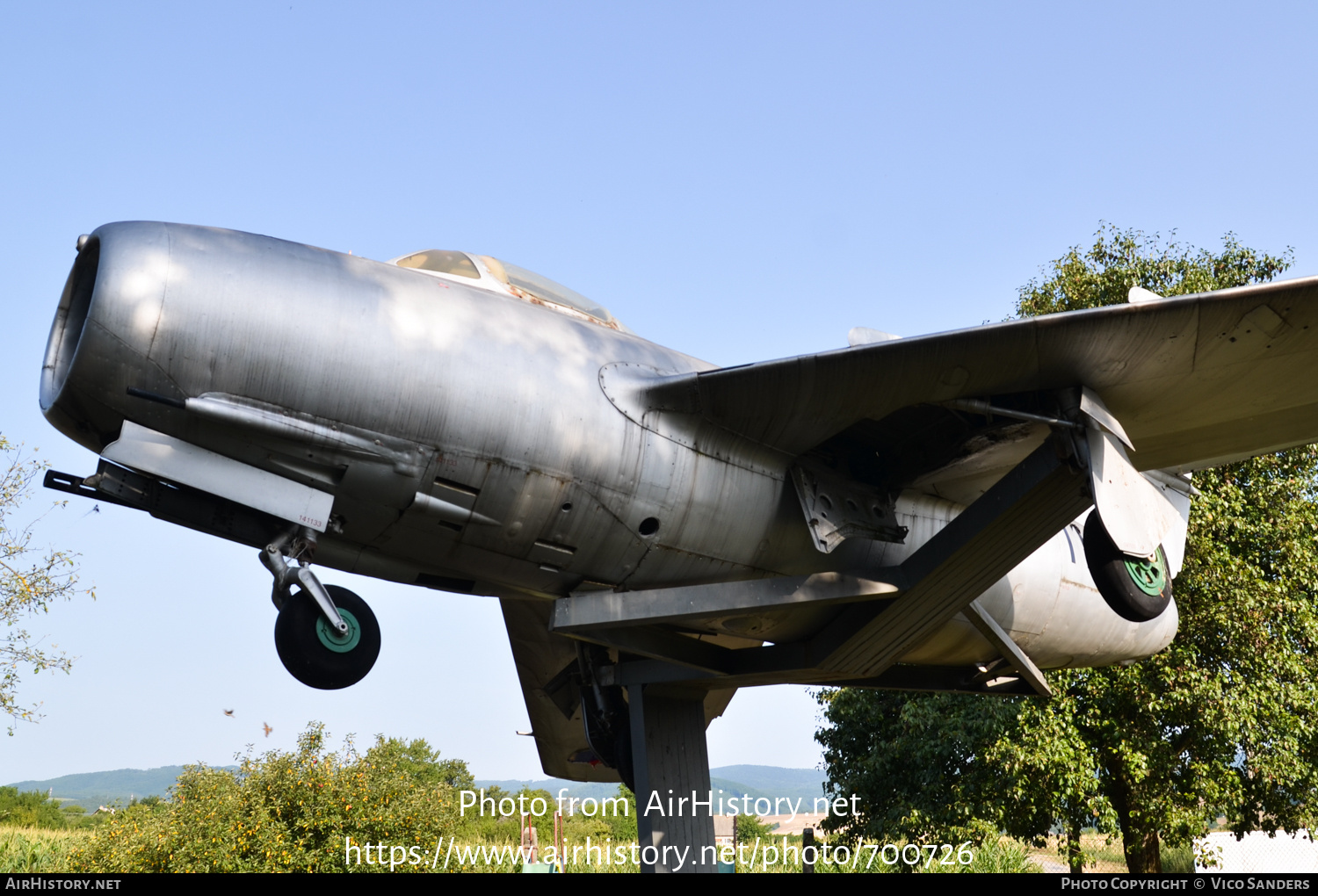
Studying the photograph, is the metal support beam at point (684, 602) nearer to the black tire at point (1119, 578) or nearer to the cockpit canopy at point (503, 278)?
the black tire at point (1119, 578)

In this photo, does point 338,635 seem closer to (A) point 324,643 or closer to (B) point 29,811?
(A) point 324,643

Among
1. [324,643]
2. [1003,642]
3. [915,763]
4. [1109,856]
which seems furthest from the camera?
[1109,856]

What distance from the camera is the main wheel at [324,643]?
210 inches

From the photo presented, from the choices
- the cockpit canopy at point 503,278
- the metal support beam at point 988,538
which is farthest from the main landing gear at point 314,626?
the metal support beam at point 988,538

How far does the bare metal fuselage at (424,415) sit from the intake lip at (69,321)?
0.01 m

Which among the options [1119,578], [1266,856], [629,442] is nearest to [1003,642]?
[1119,578]

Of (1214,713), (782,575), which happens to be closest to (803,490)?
(782,575)

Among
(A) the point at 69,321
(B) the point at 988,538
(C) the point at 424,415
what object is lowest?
(B) the point at 988,538

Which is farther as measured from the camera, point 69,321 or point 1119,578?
point 1119,578

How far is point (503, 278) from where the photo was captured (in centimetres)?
655

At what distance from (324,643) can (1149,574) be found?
5220 millimetres

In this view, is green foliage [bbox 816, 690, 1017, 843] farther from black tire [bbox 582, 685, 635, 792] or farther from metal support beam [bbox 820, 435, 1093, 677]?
metal support beam [bbox 820, 435, 1093, 677]

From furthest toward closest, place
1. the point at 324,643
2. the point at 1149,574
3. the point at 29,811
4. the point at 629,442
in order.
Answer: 1. the point at 29,811
2. the point at 1149,574
3. the point at 629,442
4. the point at 324,643

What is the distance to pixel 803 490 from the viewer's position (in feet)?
21.9
